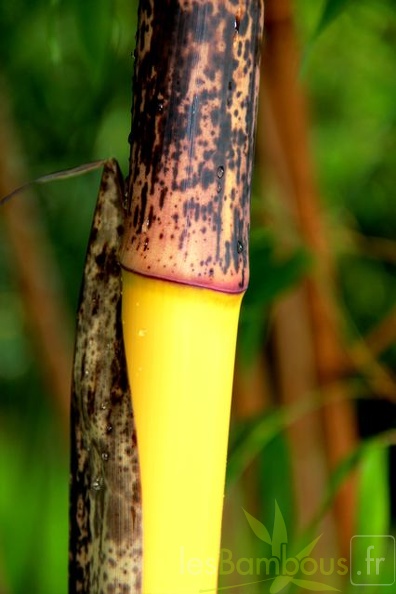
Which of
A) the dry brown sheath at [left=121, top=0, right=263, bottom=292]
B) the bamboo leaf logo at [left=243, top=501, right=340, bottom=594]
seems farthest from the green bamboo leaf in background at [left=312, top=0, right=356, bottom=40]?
the bamboo leaf logo at [left=243, top=501, right=340, bottom=594]

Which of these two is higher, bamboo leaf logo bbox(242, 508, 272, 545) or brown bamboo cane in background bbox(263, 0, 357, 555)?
brown bamboo cane in background bbox(263, 0, 357, 555)

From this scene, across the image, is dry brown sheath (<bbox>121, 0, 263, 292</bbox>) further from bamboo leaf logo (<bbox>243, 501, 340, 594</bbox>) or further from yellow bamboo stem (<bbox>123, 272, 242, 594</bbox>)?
bamboo leaf logo (<bbox>243, 501, 340, 594</bbox>)

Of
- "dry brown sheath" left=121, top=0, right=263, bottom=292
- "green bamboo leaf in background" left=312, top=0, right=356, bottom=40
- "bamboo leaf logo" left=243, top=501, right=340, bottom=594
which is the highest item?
"green bamboo leaf in background" left=312, top=0, right=356, bottom=40

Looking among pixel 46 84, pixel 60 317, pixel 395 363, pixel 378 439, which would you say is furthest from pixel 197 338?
pixel 395 363

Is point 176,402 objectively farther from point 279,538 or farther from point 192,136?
point 279,538

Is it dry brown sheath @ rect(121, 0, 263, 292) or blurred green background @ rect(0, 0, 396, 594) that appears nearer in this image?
dry brown sheath @ rect(121, 0, 263, 292)

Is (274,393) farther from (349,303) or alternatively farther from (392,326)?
(349,303)
